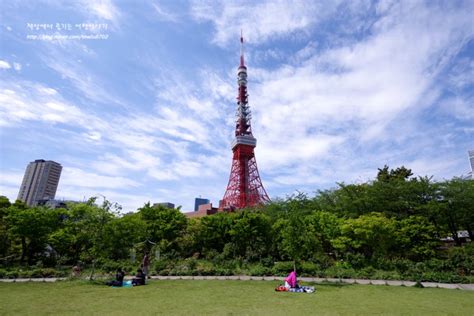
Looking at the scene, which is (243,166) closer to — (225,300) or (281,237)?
(281,237)

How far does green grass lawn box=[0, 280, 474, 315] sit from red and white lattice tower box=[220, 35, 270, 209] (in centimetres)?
3092

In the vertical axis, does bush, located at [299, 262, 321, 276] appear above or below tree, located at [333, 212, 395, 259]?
below

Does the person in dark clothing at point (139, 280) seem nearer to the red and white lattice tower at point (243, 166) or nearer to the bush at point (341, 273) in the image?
the bush at point (341, 273)

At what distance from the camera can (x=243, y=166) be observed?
49.0 meters

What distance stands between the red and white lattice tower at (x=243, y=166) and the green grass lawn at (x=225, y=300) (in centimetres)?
3092

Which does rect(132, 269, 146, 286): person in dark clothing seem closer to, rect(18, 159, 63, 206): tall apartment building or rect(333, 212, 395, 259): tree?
rect(333, 212, 395, 259): tree

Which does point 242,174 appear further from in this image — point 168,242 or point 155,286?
point 155,286

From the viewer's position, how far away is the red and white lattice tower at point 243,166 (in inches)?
1800

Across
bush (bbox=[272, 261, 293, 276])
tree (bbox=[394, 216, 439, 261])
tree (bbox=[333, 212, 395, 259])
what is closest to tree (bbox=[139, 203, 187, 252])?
bush (bbox=[272, 261, 293, 276])

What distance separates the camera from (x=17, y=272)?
607 inches

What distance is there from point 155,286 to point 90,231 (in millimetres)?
5132

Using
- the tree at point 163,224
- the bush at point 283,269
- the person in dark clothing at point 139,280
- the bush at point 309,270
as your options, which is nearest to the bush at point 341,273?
the bush at point 309,270

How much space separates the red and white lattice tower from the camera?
45719 mm

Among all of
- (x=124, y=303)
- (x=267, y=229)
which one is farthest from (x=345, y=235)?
(x=124, y=303)
